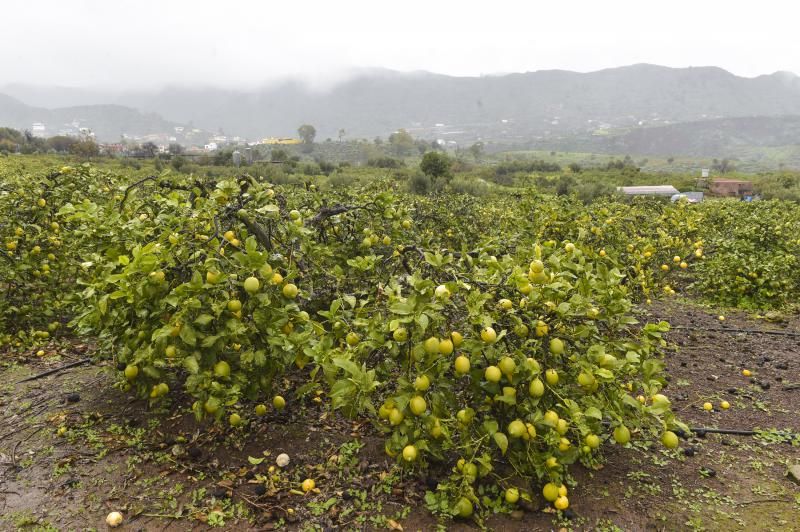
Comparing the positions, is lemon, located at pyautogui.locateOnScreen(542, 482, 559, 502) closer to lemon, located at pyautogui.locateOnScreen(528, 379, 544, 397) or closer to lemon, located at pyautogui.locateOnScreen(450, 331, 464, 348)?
lemon, located at pyautogui.locateOnScreen(528, 379, 544, 397)

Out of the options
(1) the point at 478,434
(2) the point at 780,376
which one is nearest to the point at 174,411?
(1) the point at 478,434

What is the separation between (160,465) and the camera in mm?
3555

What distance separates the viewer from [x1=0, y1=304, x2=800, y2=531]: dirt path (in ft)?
10.2

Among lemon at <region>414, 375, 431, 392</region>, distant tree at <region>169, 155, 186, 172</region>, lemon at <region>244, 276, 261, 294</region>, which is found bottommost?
lemon at <region>414, 375, 431, 392</region>

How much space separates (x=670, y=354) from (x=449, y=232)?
379 centimetres

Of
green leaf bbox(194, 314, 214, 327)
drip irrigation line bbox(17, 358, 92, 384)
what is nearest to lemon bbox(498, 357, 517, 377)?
green leaf bbox(194, 314, 214, 327)

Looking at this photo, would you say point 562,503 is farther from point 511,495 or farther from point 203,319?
point 203,319

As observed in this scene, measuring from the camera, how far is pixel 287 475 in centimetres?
349

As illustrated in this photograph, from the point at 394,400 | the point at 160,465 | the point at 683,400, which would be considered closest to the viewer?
the point at 394,400

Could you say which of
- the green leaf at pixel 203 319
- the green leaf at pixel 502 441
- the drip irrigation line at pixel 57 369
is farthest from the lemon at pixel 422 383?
the drip irrigation line at pixel 57 369

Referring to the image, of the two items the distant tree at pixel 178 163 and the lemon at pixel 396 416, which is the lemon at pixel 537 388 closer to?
the lemon at pixel 396 416

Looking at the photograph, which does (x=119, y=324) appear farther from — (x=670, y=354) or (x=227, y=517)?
(x=670, y=354)

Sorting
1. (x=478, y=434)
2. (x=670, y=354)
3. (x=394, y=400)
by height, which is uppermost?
(x=394, y=400)

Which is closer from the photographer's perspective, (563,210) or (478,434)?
(478,434)
